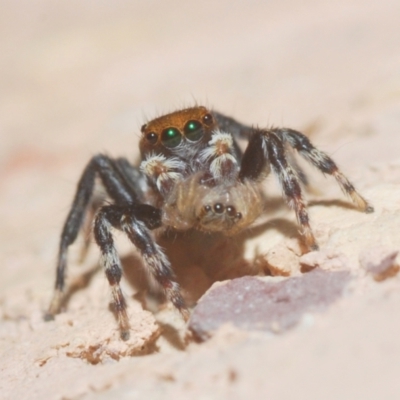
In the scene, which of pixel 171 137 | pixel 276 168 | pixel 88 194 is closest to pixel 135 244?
pixel 171 137

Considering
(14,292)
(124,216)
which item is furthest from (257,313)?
(14,292)

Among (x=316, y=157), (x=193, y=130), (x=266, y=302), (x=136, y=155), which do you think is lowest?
(x=266, y=302)

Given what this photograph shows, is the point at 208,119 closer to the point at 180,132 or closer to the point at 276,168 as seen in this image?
the point at 180,132

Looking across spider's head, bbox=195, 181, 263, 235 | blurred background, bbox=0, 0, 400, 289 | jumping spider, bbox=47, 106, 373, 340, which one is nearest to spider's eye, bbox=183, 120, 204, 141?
jumping spider, bbox=47, 106, 373, 340

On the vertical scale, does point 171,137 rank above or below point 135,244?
above

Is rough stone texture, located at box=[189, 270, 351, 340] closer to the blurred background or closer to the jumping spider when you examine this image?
the jumping spider

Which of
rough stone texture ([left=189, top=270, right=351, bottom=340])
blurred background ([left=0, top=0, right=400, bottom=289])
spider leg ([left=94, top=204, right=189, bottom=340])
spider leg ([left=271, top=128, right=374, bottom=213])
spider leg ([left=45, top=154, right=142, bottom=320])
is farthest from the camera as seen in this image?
blurred background ([left=0, top=0, right=400, bottom=289])
